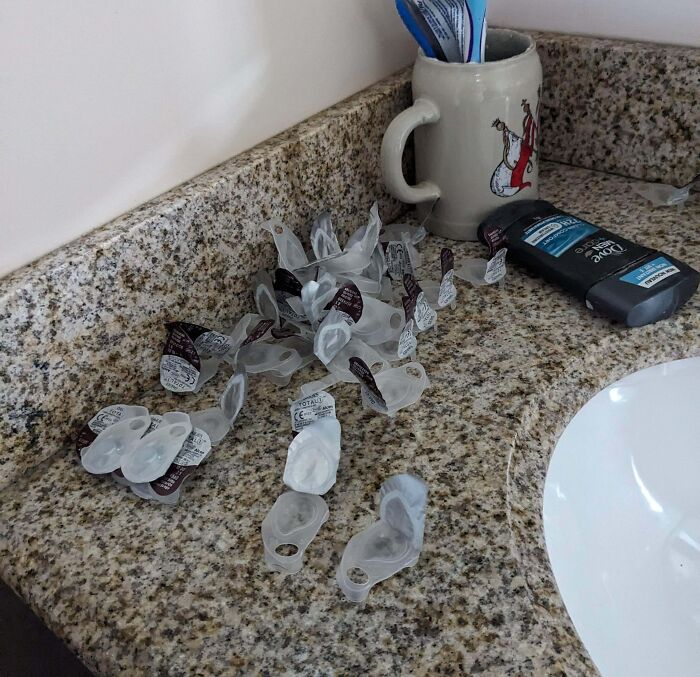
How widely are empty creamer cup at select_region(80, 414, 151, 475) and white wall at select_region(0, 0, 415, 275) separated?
12cm

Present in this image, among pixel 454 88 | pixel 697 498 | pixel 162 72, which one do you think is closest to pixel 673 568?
pixel 697 498

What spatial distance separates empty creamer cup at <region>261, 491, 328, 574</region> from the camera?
0.41 metres

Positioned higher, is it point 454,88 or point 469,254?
point 454,88

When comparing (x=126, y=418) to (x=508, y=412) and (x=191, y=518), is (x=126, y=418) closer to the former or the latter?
(x=191, y=518)

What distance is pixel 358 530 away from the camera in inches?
16.7

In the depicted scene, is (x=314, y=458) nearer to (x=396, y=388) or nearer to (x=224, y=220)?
(x=396, y=388)

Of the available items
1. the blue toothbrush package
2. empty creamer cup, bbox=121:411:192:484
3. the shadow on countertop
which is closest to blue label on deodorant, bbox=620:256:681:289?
the blue toothbrush package

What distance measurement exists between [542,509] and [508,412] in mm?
70

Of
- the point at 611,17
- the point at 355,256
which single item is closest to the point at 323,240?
the point at 355,256

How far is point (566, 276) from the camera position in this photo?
0.57 meters

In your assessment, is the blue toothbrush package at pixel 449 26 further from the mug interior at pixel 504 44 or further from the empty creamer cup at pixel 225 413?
the empty creamer cup at pixel 225 413

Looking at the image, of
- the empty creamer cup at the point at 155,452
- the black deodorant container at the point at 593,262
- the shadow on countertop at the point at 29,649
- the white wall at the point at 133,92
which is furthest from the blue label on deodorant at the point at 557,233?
the shadow on countertop at the point at 29,649

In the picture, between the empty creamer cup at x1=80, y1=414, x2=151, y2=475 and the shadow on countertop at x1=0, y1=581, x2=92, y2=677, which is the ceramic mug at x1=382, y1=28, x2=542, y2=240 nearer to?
the empty creamer cup at x1=80, y1=414, x2=151, y2=475

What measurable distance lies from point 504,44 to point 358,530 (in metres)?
0.45
